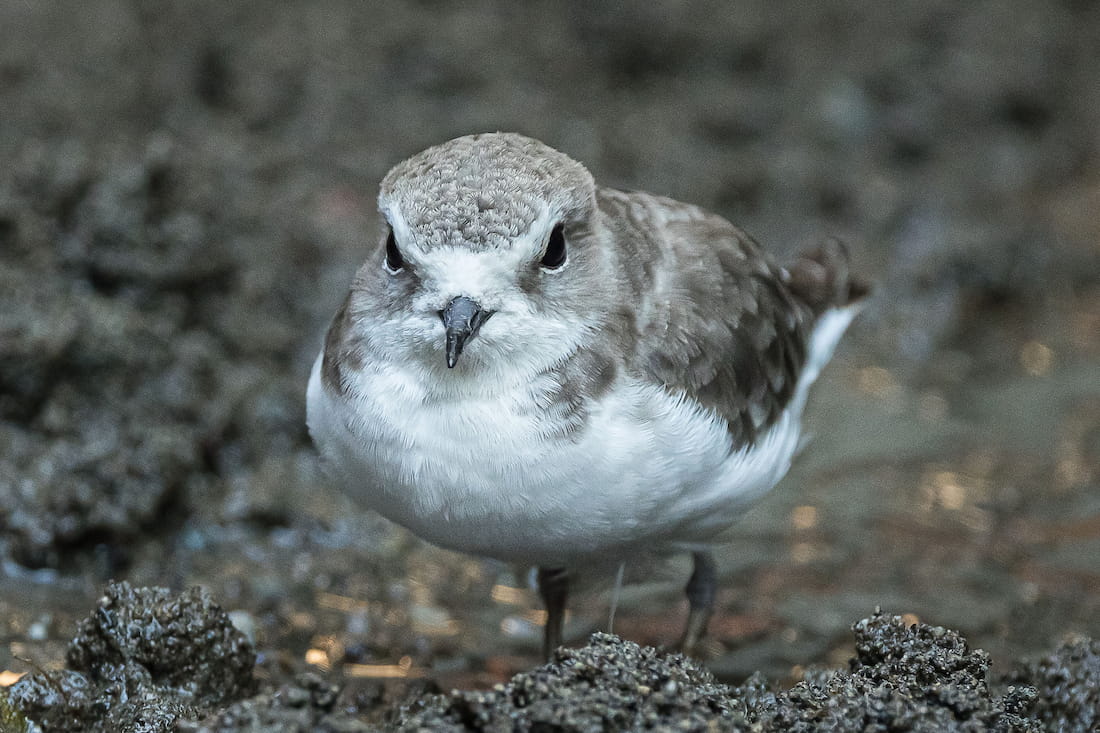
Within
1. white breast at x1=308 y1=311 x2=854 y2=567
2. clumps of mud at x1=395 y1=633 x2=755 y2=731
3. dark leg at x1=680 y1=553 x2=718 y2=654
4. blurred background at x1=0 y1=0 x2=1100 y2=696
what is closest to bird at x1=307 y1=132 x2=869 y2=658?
white breast at x1=308 y1=311 x2=854 y2=567

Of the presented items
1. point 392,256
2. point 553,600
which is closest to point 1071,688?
point 553,600

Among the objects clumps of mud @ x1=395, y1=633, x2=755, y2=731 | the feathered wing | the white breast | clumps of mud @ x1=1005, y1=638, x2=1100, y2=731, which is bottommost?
clumps of mud @ x1=395, y1=633, x2=755, y2=731

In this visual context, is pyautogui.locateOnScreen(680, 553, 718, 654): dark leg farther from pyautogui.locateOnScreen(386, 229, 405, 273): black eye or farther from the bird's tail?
pyautogui.locateOnScreen(386, 229, 405, 273): black eye

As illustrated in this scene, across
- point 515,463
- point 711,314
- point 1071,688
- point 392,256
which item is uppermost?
point 711,314

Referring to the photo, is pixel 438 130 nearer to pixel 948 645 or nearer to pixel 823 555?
pixel 823 555

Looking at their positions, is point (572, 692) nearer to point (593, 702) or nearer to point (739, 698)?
point (593, 702)

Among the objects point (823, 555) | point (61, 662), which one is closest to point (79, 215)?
point (61, 662)

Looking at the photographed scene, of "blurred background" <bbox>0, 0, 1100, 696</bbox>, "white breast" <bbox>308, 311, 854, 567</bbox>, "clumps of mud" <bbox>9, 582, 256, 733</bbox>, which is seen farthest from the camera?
"blurred background" <bbox>0, 0, 1100, 696</bbox>
